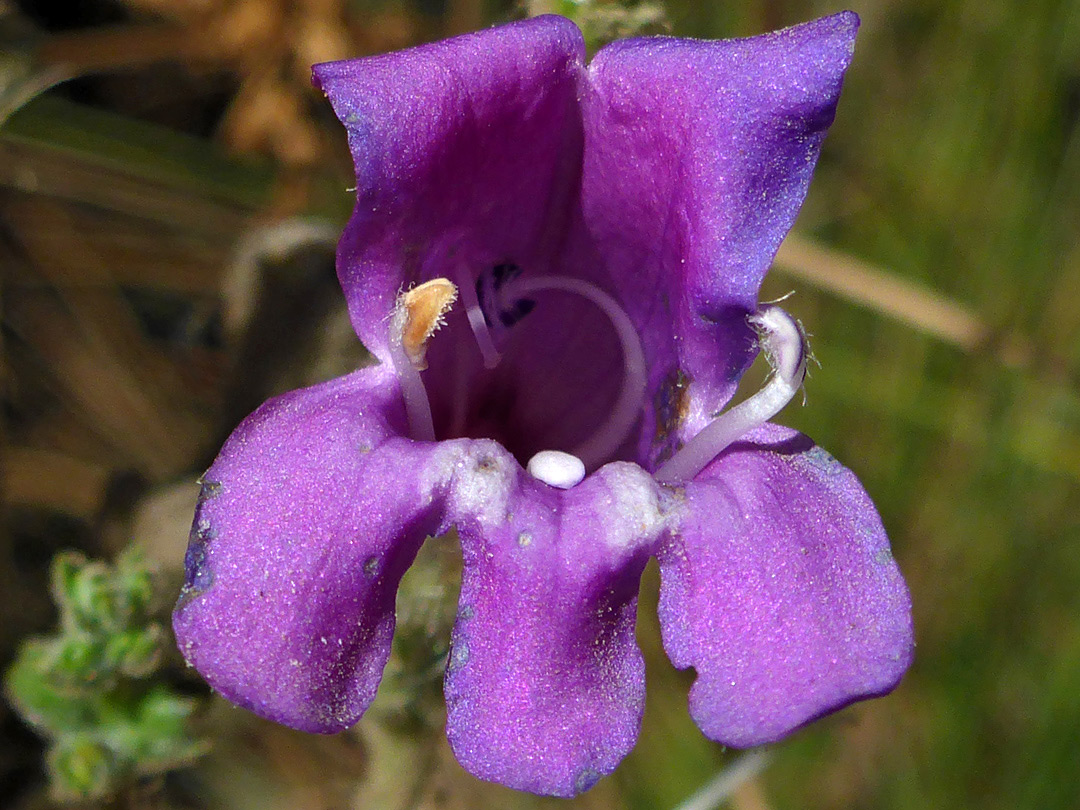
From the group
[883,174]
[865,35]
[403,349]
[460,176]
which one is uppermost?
[460,176]

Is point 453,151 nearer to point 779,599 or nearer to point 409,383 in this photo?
point 409,383

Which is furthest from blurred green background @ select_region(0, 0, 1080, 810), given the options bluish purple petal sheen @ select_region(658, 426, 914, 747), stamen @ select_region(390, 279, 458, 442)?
bluish purple petal sheen @ select_region(658, 426, 914, 747)

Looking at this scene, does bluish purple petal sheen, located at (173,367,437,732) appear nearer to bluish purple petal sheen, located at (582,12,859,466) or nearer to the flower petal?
the flower petal

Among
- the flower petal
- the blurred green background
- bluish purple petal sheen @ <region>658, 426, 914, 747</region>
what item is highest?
the flower petal

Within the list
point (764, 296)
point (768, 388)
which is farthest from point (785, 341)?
point (764, 296)

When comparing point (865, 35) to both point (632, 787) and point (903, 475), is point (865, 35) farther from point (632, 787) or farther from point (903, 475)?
point (632, 787)

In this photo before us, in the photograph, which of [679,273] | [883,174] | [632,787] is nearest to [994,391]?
[883,174]
